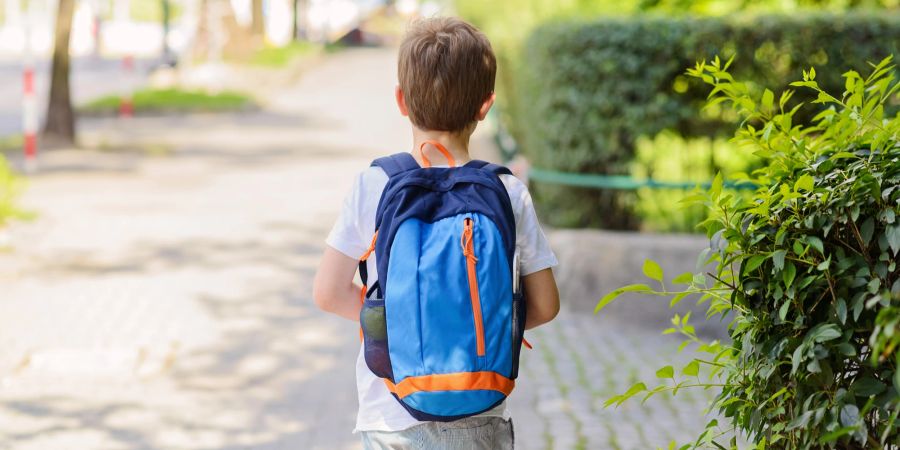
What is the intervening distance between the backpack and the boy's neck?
9 cm

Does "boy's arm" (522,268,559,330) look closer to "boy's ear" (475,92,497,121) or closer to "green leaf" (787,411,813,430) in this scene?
"boy's ear" (475,92,497,121)

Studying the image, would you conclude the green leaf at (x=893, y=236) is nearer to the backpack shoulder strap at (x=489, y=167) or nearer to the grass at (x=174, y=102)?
the backpack shoulder strap at (x=489, y=167)

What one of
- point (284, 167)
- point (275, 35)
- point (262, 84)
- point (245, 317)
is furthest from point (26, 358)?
point (275, 35)

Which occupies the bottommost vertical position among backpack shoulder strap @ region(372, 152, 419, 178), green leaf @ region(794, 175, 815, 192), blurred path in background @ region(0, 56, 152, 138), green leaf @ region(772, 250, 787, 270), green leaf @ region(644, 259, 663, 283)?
blurred path in background @ region(0, 56, 152, 138)

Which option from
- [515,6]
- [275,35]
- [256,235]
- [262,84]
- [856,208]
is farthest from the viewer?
[275,35]

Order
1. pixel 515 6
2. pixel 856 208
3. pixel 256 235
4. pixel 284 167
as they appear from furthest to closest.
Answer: pixel 284 167 → pixel 515 6 → pixel 256 235 → pixel 856 208

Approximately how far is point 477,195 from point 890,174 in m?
0.82

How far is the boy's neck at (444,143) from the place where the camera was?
2631mm

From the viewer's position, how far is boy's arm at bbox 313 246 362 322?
8.92 ft

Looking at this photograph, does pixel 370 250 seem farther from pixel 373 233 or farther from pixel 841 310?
pixel 841 310

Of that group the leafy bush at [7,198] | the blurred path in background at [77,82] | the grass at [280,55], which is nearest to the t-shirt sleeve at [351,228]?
the leafy bush at [7,198]

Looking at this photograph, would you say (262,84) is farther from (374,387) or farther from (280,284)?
(374,387)

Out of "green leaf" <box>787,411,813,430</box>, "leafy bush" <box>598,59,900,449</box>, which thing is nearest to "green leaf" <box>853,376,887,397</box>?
"leafy bush" <box>598,59,900,449</box>

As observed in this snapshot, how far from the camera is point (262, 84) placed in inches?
1061
